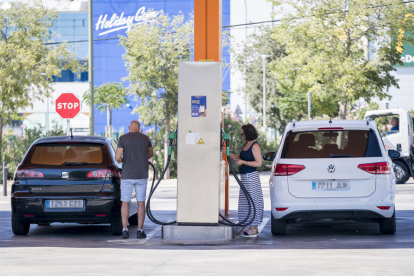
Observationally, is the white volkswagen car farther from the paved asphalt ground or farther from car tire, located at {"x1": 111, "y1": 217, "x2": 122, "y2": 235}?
car tire, located at {"x1": 111, "y1": 217, "x2": 122, "y2": 235}

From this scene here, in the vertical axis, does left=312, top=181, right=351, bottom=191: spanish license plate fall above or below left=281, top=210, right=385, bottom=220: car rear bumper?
above

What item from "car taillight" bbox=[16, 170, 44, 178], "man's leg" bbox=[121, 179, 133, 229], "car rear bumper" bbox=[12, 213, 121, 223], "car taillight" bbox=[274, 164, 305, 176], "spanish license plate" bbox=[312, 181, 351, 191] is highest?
"car taillight" bbox=[274, 164, 305, 176]

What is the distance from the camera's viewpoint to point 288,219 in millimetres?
10586

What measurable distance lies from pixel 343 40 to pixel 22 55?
12377mm

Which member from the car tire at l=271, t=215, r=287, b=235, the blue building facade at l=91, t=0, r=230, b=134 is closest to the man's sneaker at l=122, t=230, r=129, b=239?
the car tire at l=271, t=215, r=287, b=235

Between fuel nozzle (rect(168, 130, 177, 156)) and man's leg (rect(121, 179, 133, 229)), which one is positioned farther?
man's leg (rect(121, 179, 133, 229))

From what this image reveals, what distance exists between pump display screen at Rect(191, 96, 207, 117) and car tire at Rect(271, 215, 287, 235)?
1859mm

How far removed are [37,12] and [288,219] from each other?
18649 millimetres

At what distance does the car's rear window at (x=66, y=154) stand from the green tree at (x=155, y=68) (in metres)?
18.1

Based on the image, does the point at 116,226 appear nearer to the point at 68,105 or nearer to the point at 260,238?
the point at 260,238

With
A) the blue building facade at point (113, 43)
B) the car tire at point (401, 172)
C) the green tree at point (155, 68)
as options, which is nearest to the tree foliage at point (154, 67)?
the green tree at point (155, 68)

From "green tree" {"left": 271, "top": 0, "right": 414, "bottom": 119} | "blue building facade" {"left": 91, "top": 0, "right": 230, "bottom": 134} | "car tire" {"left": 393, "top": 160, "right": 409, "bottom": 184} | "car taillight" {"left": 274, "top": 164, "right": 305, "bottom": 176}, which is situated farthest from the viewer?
"blue building facade" {"left": 91, "top": 0, "right": 230, "bottom": 134}

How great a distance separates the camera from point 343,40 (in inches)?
1153

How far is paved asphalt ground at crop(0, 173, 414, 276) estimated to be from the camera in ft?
25.5
